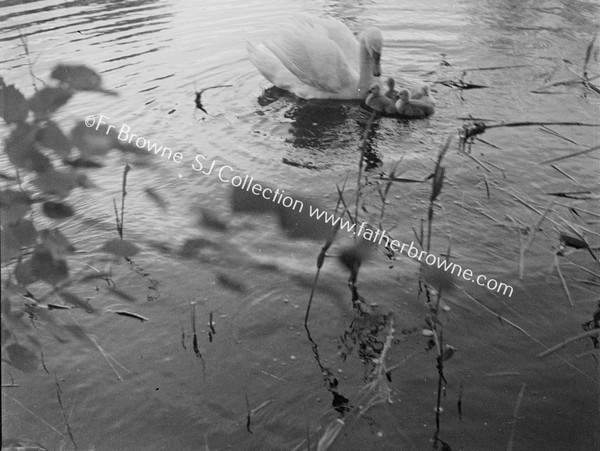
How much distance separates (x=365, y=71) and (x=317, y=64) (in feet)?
1.76

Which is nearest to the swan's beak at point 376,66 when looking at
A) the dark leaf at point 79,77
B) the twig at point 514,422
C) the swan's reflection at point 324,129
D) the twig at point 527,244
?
the swan's reflection at point 324,129

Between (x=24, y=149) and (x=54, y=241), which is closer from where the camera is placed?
(x=24, y=149)

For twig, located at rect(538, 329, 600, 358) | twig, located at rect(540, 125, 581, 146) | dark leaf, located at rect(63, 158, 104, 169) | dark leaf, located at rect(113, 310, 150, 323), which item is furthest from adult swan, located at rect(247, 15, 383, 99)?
dark leaf, located at rect(63, 158, 104, 169)

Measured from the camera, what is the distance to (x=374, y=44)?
7.02 meters

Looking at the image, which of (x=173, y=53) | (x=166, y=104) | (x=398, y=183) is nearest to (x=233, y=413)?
(x=398, y=183)

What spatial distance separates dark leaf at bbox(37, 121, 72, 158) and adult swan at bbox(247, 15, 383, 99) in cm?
528

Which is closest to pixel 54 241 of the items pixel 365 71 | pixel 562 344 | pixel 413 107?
pixel 562 344

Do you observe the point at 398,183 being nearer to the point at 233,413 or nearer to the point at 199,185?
the point at 199,185

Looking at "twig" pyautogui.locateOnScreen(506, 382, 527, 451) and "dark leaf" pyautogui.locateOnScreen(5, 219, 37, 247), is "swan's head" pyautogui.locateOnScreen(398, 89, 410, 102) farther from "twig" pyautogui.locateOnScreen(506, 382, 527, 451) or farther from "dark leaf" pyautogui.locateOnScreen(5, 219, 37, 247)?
"dark leaf" pyautogui.locateOnScreen(5, 219, 37, 247)

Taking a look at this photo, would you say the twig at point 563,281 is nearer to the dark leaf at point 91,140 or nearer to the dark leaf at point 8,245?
the dark leaf at point 91,140

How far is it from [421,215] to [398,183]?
502 mm

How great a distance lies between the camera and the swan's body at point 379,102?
6.48 metres

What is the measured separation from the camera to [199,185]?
17.5ft

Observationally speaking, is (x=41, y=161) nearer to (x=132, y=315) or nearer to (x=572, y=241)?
(x=132, y=315)
